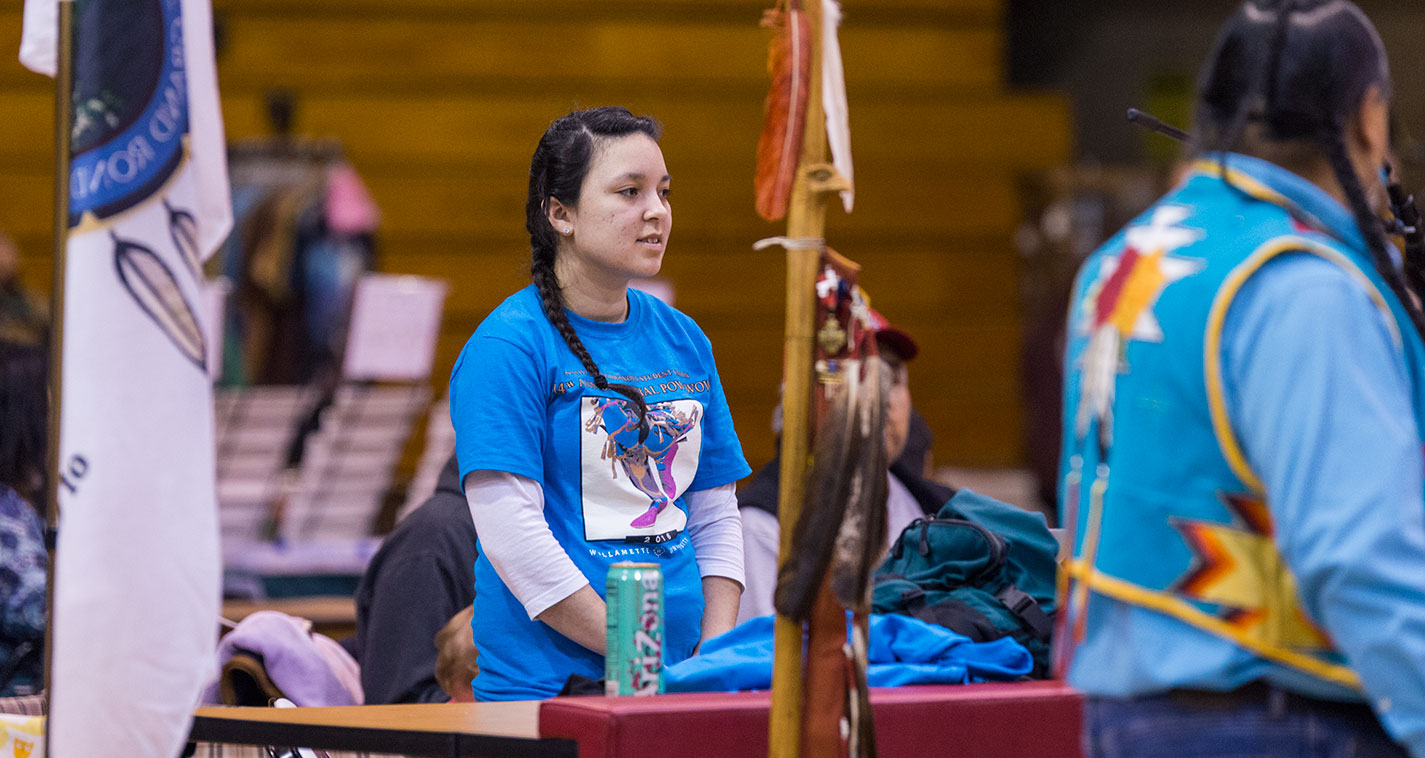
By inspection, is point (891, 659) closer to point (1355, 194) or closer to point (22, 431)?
point (1355, 194)

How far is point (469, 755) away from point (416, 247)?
680 cm

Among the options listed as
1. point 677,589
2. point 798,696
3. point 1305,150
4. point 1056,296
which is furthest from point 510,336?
point 1056,296

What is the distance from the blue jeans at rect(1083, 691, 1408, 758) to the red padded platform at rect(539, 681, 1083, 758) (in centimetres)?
65

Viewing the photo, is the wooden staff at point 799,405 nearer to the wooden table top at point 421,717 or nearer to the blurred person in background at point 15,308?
the wooden table top at point 421,717

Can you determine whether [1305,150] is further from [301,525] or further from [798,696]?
[301,525]

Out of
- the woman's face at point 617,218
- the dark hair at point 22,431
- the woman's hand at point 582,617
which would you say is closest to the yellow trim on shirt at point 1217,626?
the woman's hand at point 582,617

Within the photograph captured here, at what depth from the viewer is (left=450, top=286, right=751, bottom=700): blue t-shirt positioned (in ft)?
6.70

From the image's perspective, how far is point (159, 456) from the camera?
5.50 feet

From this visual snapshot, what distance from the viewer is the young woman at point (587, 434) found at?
2.04m

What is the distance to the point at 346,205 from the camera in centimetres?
750

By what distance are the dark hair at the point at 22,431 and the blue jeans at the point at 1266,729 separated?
2.38m

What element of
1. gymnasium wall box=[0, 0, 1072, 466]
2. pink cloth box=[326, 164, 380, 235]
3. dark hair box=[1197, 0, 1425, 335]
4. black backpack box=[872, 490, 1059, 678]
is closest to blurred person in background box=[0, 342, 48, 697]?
black backpack box=[872, 490, 1059, 678]

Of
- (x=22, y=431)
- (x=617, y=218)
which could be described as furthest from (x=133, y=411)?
(x=22, y=431)

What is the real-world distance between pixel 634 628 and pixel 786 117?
0.61 meters
